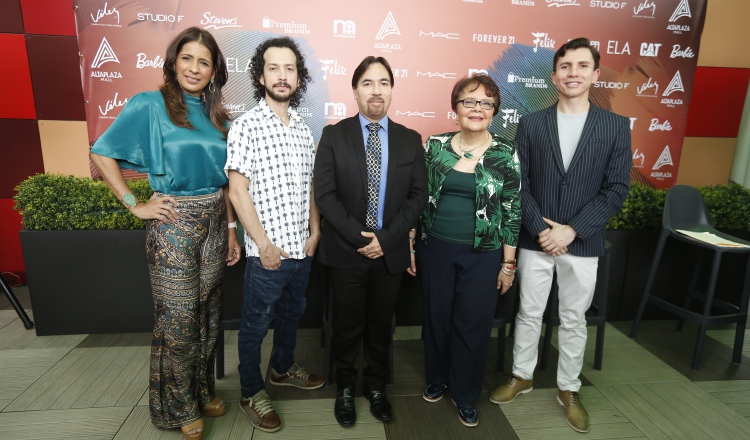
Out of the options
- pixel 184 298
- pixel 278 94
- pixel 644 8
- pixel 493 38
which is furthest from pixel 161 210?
pixel 644 8

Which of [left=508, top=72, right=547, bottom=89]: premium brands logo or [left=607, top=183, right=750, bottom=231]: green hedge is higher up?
[left=508, top=72, right=547, bottom=89]: premium brands logo

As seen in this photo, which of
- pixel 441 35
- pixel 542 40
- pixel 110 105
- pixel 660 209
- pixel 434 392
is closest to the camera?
pixel 434 392

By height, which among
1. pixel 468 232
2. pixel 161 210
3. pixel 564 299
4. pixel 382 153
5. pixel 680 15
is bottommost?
pixel 564 299

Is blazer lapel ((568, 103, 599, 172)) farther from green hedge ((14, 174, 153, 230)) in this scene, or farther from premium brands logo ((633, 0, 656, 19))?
green hedge ((14, 174, 153, 230))

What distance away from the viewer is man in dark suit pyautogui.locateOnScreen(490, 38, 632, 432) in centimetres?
204

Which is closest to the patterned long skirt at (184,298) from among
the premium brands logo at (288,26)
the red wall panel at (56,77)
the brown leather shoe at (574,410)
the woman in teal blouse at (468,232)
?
the woman in teal blouse at (468,232)

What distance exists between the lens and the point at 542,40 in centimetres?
376

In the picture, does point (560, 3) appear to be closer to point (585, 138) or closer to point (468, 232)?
point (585, 138)

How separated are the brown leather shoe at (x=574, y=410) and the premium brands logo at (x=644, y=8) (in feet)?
11.4

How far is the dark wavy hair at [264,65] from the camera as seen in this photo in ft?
5.96

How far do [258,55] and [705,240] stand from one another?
9.70 ft

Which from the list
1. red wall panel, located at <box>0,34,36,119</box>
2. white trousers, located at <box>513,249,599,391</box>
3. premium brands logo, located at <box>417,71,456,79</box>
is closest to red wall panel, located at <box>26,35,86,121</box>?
red wall panel, located at <box>0,34,36,119</box>

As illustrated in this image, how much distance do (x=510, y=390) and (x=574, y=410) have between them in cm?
32

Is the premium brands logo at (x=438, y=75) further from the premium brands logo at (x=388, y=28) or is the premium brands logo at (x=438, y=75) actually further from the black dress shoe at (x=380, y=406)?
the black dress shoe at (x=380, y=406)
